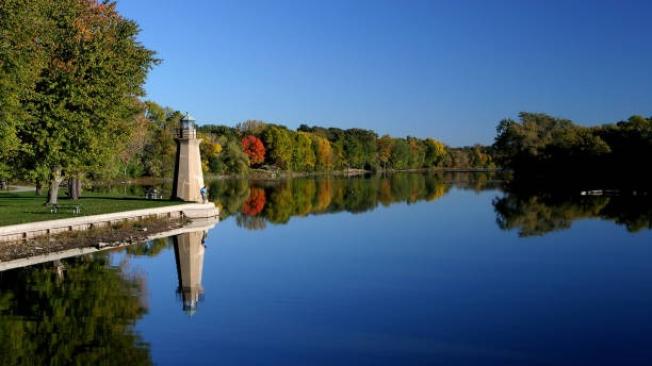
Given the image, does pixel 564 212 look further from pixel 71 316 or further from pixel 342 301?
pixel 71 316

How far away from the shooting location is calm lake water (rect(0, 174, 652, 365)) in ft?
40.5

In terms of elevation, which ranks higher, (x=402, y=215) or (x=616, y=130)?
(x=616, y=130)

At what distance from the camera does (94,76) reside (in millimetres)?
31812

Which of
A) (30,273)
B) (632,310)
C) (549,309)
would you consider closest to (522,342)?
(549,309)

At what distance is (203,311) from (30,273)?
6344mm

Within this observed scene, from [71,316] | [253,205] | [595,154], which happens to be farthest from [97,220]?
[595,154]

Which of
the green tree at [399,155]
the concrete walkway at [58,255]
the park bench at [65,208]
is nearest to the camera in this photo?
the concrete walkway at [58,255]

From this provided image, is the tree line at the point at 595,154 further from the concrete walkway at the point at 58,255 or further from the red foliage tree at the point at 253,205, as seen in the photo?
the concrete walkway at the point at 58,255

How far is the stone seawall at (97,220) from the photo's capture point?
22.8m

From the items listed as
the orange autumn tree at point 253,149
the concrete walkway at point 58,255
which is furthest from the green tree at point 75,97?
the orange autumn tree at point 253,149

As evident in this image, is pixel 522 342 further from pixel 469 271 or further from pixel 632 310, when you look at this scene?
pixel 469 271

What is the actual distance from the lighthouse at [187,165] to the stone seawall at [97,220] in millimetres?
2825

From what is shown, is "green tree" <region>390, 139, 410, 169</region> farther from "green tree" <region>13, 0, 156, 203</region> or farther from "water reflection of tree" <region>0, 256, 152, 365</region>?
"water reflection of tree" <region>0, 256, 152, 365</region>

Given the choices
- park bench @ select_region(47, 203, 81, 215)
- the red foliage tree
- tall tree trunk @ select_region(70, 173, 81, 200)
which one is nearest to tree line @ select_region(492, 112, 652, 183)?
the red foliage tree
